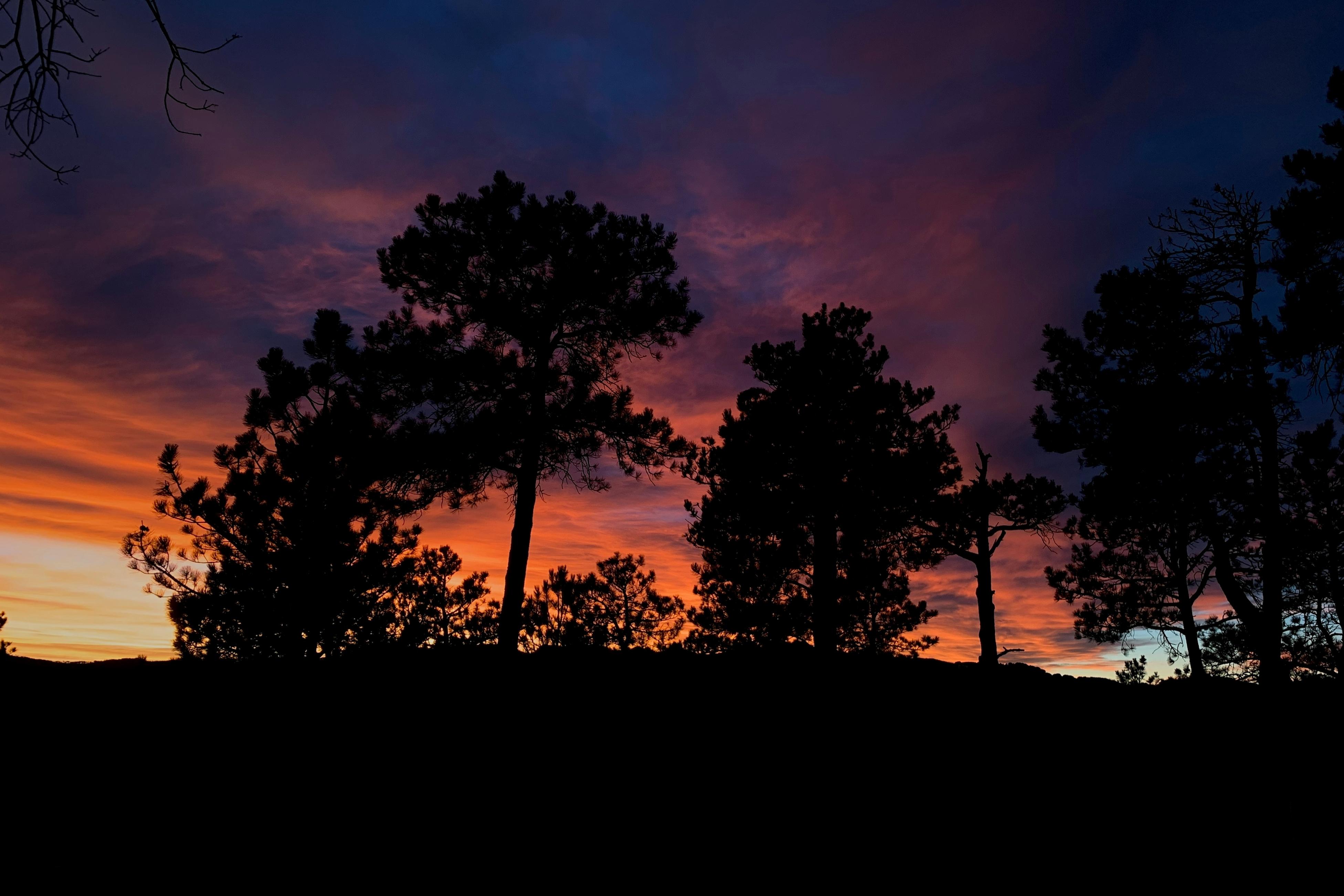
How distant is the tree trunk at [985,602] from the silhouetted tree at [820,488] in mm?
1518

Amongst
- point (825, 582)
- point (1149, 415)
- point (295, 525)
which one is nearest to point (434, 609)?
point (295, 525)

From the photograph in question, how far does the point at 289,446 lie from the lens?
17969mm

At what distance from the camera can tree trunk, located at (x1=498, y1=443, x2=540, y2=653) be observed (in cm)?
1470

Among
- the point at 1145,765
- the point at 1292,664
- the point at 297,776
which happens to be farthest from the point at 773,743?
the point at 1292,664

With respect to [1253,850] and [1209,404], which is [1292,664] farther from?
[1253,850]

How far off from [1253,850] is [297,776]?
8752 mm

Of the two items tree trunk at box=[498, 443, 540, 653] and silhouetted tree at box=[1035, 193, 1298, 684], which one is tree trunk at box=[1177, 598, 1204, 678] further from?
tree trunk at box=[498, 443, 540, 653]

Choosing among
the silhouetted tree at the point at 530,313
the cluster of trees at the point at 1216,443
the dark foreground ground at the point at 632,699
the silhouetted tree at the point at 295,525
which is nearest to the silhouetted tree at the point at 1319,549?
the cluster of trees at the point at 1216,443

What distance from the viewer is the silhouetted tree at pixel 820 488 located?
20719 millimetres

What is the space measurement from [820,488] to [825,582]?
9.64 ft

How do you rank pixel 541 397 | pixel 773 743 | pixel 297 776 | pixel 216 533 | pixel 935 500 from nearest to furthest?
pixel 297 776 → pixel 773 743 → pixel 541 397 → pixel 216 533 → pixel 935 500

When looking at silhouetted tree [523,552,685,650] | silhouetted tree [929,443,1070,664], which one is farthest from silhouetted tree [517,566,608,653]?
silhouetted tree [929,443,1070,664]

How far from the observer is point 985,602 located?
64.2ft

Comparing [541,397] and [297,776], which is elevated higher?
[541,397]
